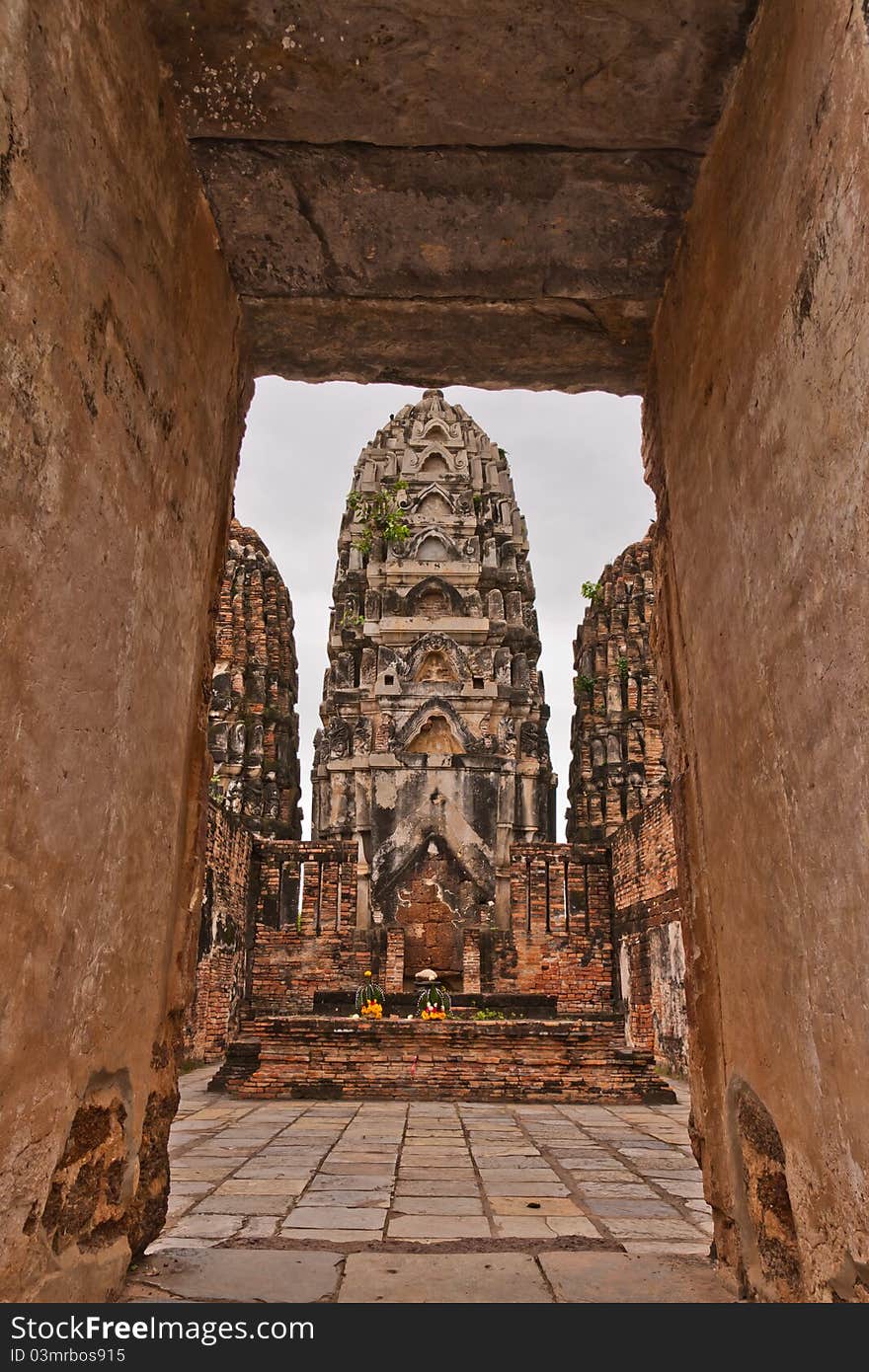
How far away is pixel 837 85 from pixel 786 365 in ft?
1.81

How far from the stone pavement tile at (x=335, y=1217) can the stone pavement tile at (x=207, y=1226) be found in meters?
0.23

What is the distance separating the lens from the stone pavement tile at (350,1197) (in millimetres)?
4625

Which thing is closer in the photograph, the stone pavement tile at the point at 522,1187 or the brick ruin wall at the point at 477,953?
the stone pavement tile at the point at 522,1187

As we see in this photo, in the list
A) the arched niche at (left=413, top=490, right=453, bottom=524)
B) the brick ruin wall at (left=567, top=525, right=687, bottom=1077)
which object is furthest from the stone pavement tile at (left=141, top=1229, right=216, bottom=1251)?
the arched niche at (left=413, top=490, right=453, bottom=524)

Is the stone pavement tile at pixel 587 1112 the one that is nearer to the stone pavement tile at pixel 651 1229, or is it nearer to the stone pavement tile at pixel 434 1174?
the stone pavement tile at pixel 434 1174

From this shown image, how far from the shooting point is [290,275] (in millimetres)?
3457

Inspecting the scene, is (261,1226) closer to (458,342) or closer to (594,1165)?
(594,1165)

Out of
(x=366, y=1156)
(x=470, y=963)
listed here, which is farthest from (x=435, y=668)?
(x=366, y=1156)

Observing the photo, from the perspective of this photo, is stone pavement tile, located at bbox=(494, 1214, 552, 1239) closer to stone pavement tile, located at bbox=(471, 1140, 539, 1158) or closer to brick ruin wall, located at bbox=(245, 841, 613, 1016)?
stone pavement tile, located at bbox=(471, 1140, 539, 1158)

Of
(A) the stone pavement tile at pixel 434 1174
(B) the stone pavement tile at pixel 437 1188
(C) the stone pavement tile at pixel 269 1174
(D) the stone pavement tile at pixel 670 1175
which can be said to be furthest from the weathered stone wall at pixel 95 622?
(D) the stone pavement tile at pixel 670 1175

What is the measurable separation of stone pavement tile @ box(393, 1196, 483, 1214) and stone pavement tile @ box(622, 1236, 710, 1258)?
841mm

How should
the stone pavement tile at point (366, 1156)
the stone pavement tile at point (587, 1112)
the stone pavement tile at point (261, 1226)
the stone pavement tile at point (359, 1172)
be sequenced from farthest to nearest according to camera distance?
the stone pavement tile at point (587, 1112), the stone pavement tile at point (366, 1156), the stone pavement tile at point (359, 1172), the stone pavement tile at point (261, 1226)

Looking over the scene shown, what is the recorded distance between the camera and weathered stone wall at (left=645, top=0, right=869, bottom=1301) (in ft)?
6.15

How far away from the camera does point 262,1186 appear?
16.6 ft
